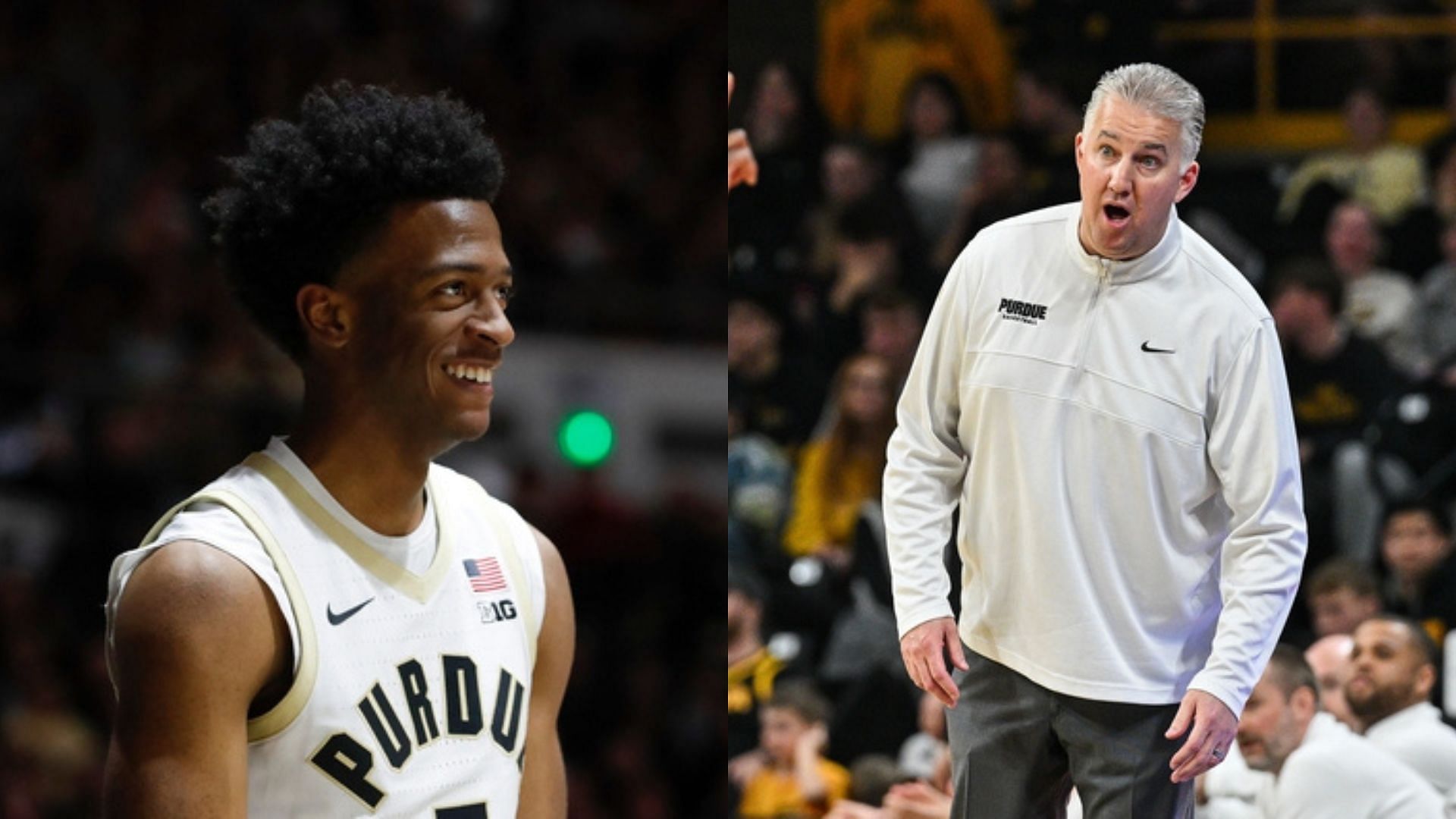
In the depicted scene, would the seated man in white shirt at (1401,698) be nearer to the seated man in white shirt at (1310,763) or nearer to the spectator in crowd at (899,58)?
the seated man in white shirt at (1310,763)

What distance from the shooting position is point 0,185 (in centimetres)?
1134

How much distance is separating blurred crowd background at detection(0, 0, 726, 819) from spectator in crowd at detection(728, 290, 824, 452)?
4823mm

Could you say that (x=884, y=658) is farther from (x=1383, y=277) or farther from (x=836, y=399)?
(x=1383, y=277)

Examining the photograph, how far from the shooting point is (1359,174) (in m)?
4.00

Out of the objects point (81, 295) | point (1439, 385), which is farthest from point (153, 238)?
point (1439, 385)

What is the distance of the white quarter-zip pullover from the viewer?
2912 millimetres

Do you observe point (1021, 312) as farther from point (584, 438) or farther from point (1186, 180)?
point (584, 438)

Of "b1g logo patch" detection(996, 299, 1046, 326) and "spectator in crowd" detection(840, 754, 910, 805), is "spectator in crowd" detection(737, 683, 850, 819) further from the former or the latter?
"b1g logo patch" detection(996, 299, 1046, 326)

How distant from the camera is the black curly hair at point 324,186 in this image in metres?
2.98

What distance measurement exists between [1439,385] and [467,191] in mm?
2130

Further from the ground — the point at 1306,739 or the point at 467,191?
the point at 467,191

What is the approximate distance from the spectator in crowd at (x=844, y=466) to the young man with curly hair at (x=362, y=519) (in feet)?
2.71

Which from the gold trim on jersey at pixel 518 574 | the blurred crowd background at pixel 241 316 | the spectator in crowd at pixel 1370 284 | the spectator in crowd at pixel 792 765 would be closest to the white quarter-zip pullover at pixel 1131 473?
the gold trim on jersey at pixel 518 574

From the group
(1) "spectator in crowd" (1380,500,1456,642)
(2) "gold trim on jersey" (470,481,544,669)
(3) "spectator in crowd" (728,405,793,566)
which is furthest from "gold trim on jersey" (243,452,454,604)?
(1) "spectator in crowd" (1380,500,1456,642)
